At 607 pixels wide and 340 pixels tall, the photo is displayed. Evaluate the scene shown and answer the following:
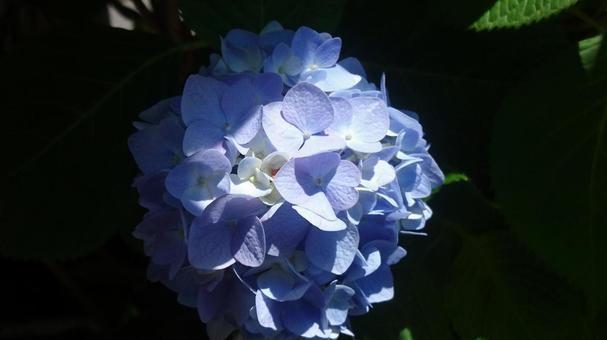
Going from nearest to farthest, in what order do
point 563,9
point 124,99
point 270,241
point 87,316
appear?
point 270,241
point 563,9
point 124,99
point 87,316

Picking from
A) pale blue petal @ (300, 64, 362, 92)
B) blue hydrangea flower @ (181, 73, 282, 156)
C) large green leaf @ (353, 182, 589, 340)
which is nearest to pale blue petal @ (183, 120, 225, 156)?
blue hydrangea flower @ (181, 73, 282, 156)

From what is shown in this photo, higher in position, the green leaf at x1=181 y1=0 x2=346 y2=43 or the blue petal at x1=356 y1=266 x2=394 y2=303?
the green leaf at x1=181 y1=0 x2=346 y2=43

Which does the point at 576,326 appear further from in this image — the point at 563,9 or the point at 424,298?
the point at 563,9

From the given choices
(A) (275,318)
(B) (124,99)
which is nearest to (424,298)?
(A) (275,318)

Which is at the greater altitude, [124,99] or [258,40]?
[258,40]

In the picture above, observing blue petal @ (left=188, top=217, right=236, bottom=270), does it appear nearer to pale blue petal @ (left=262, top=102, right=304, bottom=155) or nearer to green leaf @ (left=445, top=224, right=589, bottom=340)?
pale blue petal @ (left=262, top=102, right=304, bottom=155)

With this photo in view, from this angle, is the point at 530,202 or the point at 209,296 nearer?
the point at 209,296

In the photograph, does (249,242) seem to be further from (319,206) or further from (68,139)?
(68,139)

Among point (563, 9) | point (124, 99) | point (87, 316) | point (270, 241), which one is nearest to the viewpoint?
point (270, 241)
